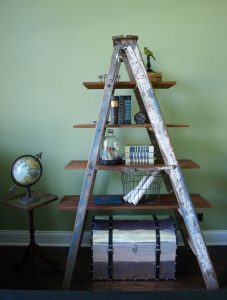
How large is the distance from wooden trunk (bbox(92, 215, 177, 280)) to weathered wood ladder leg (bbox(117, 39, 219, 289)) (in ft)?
0.67

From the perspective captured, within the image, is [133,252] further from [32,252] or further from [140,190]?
[32,252]

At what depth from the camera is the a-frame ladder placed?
1797 mm

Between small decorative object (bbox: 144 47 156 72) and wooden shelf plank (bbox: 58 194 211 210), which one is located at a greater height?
small decorative object (bbox: 144 47 156 72)

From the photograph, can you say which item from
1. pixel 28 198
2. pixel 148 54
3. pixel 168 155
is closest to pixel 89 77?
pixel 148 54

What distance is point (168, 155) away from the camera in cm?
185

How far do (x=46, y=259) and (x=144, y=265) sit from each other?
0.79 m

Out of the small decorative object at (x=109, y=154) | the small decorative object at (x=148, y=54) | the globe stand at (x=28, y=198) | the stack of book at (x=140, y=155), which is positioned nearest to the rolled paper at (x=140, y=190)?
the stack of book at (x=140, y=155)

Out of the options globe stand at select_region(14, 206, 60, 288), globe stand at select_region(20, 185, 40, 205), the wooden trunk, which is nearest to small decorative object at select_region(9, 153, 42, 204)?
globe stand at select_region(20, 185, 40, 205)

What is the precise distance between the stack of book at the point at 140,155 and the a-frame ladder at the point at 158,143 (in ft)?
0.35

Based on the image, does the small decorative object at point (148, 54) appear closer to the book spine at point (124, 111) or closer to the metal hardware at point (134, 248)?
the book spine at point (124, 111)

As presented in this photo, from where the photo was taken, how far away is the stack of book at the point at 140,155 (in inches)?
76.5

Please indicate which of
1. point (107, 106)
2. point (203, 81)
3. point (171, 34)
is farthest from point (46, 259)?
point (171, 34)

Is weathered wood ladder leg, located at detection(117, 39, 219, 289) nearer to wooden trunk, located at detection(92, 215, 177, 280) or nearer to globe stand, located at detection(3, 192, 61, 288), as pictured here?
wooden trunk, located at detection(92, 215, 177, 280)

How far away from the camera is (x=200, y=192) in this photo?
8.16 feet
